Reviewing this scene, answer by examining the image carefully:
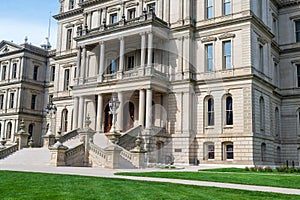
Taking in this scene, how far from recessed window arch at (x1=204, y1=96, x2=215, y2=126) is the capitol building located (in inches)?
3.7

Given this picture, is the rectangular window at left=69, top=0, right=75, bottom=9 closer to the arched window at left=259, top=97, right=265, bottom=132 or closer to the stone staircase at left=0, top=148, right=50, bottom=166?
the stone staircase at left=0, top=148, right=50, bottom=166

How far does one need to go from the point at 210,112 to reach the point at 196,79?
3.40 m

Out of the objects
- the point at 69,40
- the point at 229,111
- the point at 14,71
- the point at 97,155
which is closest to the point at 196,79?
the point at 229,111

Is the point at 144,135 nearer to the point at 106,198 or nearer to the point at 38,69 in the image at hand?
the point at 106,198

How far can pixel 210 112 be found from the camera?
33.6m

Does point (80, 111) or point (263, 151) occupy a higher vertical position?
point (80, 111)

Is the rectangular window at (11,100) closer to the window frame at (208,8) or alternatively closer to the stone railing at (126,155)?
the window frame at (208,8)

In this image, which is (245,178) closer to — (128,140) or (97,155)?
(97,155)

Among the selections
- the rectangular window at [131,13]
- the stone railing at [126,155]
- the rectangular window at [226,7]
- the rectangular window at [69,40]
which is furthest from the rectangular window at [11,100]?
the rectangular window at [226,7]

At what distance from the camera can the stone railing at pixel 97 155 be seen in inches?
964

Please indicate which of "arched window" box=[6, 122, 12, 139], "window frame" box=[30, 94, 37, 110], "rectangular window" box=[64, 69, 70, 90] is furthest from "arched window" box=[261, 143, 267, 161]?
"arched window" box=[6, 122, 12, 139]

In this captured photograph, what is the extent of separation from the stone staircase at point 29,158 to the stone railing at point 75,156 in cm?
210

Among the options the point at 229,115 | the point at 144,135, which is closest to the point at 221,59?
the point at 229,115

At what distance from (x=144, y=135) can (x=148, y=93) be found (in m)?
3.73
